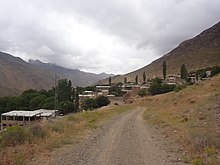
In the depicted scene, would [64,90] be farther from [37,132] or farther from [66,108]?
[37,132]

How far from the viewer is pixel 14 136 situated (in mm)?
13359

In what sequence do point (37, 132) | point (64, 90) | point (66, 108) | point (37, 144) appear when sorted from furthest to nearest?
point (64, 90) < point (66, 108) < point (37, 132) < point (37, 144)

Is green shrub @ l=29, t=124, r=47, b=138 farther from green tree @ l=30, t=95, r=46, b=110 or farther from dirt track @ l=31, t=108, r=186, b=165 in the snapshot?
green tree @ l=30, t=95, r=46, b=110

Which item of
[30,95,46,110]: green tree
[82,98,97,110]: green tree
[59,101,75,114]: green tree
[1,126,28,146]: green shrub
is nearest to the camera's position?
[1,126,28,146]: green shrub

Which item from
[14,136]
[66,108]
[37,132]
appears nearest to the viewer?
[14,136]

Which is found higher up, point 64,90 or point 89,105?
point 64,90

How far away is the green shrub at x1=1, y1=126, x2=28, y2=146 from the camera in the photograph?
1305 cm

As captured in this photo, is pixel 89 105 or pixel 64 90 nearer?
pixel 89 105

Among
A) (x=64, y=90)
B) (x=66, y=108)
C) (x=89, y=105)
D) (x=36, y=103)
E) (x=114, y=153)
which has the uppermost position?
(x=64, y=90)

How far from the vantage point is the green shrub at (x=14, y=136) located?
514 inches

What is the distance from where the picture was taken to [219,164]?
9547 mm

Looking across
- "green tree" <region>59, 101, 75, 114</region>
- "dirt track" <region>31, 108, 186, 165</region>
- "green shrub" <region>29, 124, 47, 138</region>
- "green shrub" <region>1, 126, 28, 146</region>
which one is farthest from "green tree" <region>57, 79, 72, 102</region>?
"green shrub" <region>1, 126, 28, 146</region>

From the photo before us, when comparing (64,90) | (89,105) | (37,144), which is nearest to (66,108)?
(89,105)

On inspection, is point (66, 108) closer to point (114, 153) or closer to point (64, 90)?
point (64, 90)
